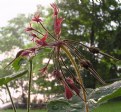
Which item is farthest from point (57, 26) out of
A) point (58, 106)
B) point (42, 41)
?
point (58, 106)

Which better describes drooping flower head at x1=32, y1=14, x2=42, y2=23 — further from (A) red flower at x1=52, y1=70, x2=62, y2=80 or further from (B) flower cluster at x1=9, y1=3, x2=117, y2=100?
(A) red flower at x1=52, y1=70, x2=62, y2=80

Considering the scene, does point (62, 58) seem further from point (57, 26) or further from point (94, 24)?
point (94, 24)

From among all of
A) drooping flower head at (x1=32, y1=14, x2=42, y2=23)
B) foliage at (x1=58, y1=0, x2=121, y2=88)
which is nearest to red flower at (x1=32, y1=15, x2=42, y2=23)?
drooping flower head at (x1=32, y1=14, x2=42, y2=23)

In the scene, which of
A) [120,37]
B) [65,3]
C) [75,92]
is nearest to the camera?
[75,92]

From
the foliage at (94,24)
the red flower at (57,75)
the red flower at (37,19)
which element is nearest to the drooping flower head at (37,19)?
the red flower at (37,19)

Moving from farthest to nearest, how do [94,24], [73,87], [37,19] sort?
[94,24]
[37,19]
[73,87]

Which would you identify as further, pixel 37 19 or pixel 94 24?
pixel 94 24

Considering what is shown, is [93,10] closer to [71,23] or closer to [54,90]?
[71,23]

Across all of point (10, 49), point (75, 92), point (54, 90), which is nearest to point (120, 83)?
point (75, 92)

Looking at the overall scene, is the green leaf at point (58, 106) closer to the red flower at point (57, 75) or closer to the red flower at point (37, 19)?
the red flower at point (57, 75)
